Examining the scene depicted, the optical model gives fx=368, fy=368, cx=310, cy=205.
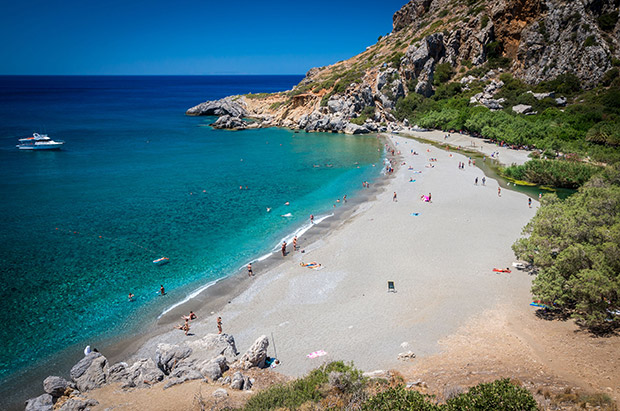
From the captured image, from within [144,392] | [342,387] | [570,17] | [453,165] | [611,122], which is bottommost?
[144,392]

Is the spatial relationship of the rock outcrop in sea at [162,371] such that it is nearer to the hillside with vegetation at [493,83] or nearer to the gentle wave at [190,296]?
the gentle wave at [190,296]

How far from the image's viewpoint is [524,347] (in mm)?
15766

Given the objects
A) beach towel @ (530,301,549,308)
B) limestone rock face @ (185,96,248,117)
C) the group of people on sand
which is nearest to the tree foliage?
beach towel @ (530,301,549,308)

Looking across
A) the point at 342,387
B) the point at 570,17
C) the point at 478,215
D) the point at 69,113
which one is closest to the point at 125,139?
the point at 69,113

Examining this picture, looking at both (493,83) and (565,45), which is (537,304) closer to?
(493,83)

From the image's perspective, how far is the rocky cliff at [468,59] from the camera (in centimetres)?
7275

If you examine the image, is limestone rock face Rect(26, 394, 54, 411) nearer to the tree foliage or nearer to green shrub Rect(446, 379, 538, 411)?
green shrub Rect(446, 379, 538, 411)

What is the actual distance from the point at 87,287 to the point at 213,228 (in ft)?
37.2

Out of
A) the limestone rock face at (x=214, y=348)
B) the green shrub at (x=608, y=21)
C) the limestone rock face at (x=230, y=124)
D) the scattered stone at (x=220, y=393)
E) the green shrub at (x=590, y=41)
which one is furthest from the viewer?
the limestone rock face at (x=230, y=124)

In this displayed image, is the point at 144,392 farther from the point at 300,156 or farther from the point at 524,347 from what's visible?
the point at 300,156

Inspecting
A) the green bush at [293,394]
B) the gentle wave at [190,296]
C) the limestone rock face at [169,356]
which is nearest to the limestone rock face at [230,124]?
the gentle wave at [190,296]

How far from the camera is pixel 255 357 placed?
15.5m

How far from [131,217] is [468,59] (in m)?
90.8

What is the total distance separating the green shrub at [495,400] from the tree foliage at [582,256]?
846cm
